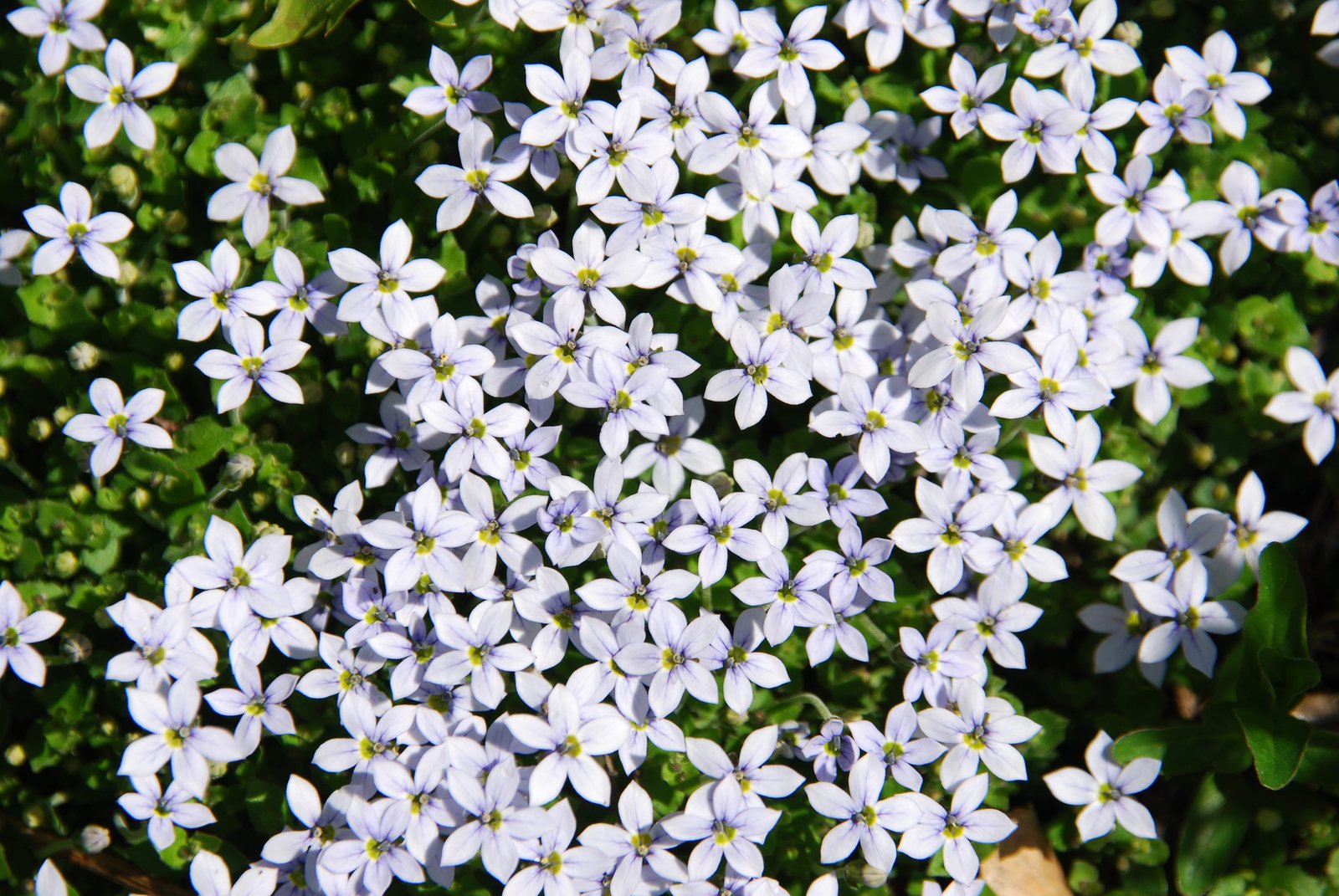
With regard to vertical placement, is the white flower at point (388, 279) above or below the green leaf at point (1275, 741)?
above

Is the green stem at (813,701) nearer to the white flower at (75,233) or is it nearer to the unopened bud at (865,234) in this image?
the unopened bud at (865,234)

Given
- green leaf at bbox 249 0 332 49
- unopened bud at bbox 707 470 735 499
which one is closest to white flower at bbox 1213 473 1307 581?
unopened bud at bbox 707 470 735 499

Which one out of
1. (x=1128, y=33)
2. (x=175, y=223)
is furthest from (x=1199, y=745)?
(x=175, y=223)

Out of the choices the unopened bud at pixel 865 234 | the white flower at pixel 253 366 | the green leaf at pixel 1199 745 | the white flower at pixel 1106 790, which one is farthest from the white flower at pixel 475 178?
the green leaf at pixel 1199 745

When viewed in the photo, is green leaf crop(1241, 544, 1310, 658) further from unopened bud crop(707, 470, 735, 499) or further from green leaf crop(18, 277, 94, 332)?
green leaf crop(18, 277, 94, 332)

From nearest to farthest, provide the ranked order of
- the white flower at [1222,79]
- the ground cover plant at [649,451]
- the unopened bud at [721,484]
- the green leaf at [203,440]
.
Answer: the ground cover plant at [649,451] < the unopened bud at [721,484] < the green leaf at [203,440] < the white flower at [1222,79]

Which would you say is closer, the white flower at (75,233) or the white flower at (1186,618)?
the white flower at (75,233)

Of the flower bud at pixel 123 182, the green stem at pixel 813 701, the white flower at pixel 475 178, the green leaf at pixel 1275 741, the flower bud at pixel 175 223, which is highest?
the white flower at pixel 475 178

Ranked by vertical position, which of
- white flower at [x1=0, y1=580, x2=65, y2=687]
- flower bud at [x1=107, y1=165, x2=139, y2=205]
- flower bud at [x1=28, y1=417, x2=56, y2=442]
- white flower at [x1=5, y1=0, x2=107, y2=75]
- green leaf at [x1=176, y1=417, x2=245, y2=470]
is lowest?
white flower at [x1=0, y1=580, x2=65, y2=687]
